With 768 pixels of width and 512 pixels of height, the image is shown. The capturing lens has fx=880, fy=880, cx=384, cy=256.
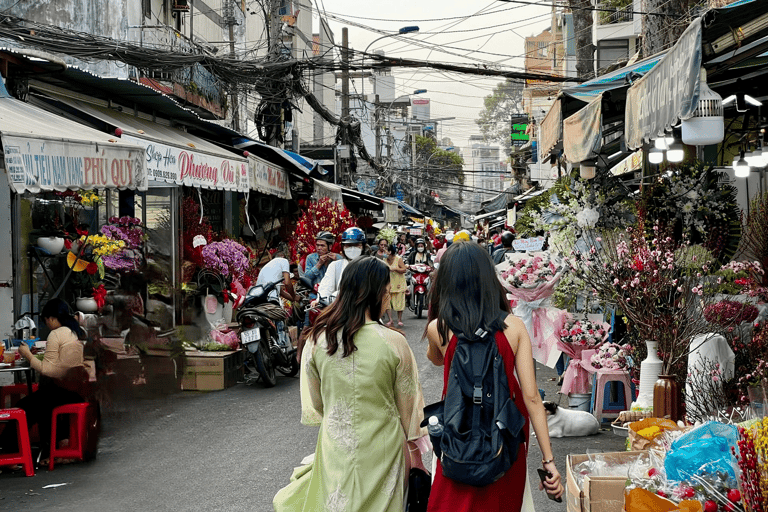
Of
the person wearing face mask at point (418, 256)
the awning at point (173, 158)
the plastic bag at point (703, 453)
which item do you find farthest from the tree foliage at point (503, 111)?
the plastic bag at point (703, 453)

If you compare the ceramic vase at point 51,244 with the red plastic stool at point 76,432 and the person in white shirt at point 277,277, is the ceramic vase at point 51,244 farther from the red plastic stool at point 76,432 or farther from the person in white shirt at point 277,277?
the red plastic stool at point 76,432

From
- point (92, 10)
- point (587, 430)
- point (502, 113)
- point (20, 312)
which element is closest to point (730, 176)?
point (587, 430)

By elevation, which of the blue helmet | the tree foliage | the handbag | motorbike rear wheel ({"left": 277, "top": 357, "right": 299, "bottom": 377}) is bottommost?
motorbike rear wheel ({"left": 277, "top": 357, "right": 299, "bottom": 377})

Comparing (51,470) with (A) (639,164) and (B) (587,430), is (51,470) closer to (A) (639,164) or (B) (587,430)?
(B) (587,430)

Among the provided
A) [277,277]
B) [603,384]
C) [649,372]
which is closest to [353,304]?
[649,372]

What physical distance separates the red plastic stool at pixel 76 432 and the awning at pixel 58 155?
1846mm

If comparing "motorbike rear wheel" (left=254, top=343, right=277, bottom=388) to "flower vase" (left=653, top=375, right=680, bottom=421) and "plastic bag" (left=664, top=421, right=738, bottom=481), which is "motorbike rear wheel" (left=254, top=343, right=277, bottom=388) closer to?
"flower vase" (left=653, top=375, right=680, bottom=421)

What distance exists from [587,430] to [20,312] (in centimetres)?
668

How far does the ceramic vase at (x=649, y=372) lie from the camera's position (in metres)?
6.98

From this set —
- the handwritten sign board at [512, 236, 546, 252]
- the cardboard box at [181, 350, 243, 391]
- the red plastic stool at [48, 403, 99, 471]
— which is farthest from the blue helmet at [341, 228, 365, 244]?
the red plastic stool at [48, 403, 99, 471]

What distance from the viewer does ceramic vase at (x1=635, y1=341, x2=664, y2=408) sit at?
22.9ft

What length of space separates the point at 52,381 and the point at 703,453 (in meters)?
5.62

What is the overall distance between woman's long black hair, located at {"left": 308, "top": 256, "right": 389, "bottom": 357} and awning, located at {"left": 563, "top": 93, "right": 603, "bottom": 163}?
15.4 ft

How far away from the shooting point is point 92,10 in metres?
20.7
